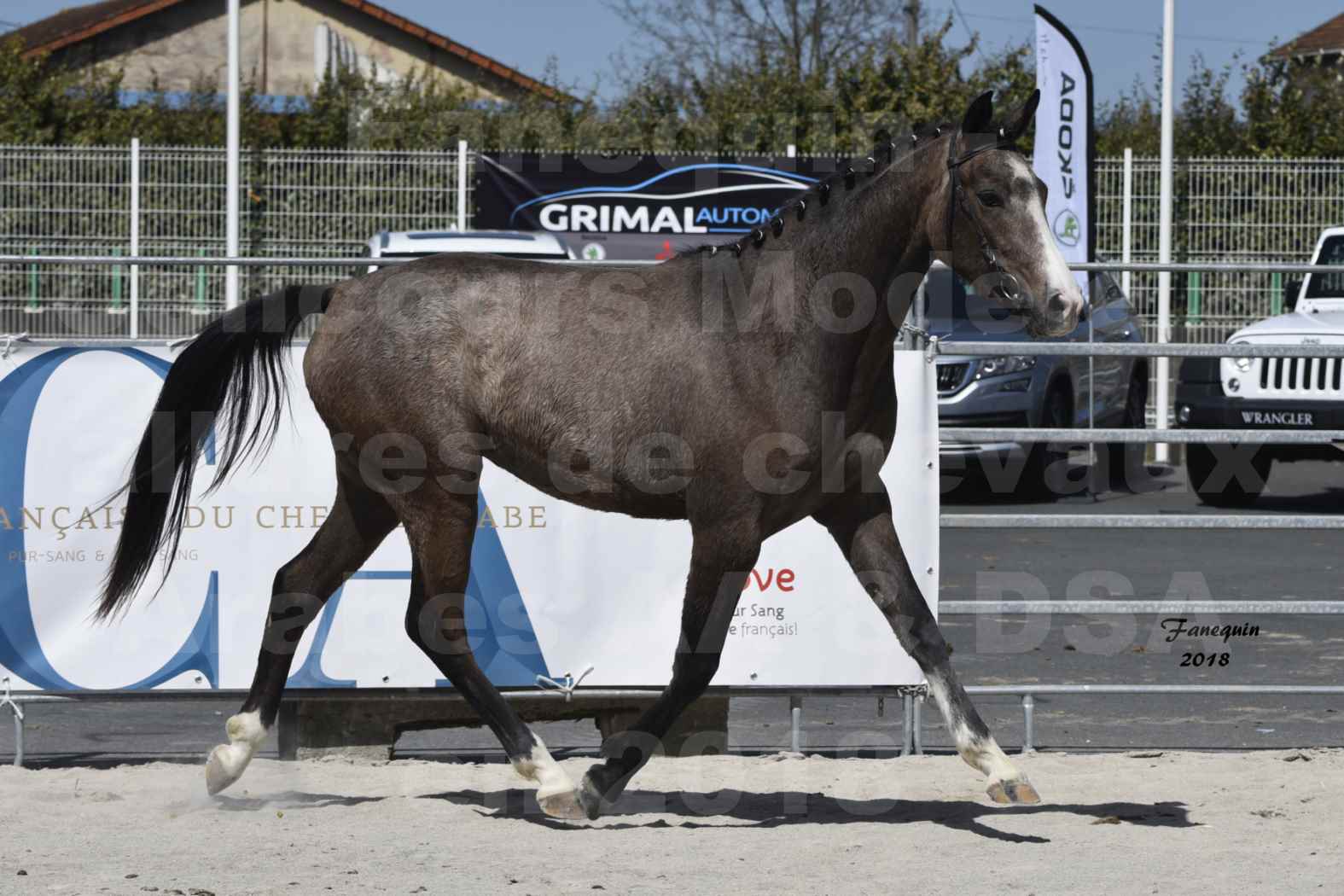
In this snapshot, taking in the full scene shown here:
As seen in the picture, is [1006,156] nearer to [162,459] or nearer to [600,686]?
[600,686]

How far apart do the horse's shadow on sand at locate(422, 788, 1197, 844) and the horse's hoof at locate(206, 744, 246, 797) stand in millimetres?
637

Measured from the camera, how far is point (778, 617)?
6.51 m

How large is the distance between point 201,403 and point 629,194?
13.6 metres

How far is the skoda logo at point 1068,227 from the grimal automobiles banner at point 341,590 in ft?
32.8

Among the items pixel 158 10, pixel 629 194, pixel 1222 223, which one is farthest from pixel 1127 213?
pixel 158 10

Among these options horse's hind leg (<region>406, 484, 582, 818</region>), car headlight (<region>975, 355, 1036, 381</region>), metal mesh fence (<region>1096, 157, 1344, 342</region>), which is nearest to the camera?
horse's hind leg (<region>406, 484, 582, 818</region>)

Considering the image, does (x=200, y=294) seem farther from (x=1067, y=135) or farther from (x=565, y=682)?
(x=565, y=682)

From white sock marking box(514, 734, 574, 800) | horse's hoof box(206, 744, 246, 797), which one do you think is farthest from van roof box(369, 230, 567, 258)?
white sock marking box(514, 734, 574, 800)

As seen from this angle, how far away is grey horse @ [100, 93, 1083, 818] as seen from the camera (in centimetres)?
524

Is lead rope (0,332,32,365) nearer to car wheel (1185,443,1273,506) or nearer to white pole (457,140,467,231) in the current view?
car wheel (1185,443,1273,506)

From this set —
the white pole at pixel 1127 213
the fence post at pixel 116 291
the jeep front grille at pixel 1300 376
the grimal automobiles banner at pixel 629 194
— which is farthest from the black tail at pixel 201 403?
the white pole at pixel 1127 213

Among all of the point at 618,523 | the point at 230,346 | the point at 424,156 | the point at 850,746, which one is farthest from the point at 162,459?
the point at 424,156

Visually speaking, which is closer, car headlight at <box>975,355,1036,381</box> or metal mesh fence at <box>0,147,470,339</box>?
car headlight at <box>975,355,1036,381</box>

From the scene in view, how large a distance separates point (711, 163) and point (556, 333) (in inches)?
558
